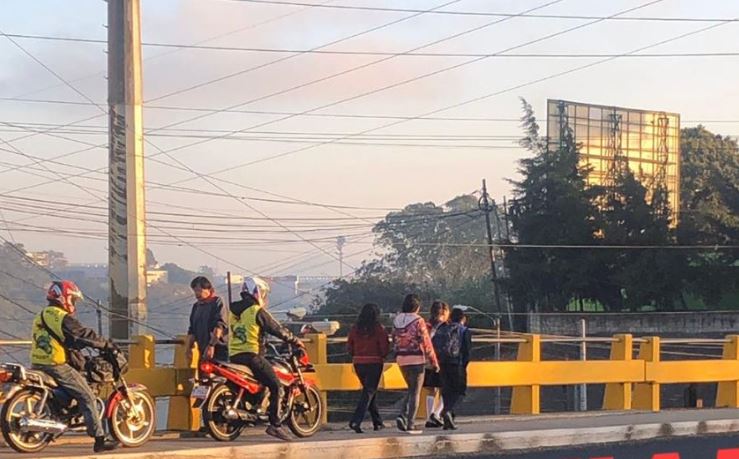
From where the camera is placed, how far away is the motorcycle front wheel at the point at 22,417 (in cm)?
970

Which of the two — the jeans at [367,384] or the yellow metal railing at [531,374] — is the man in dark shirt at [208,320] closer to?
the yellow metal railing at [531,374]

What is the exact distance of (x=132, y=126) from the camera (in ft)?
51.6

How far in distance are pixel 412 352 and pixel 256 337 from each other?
1.88 m

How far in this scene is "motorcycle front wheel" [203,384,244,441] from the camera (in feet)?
36.5

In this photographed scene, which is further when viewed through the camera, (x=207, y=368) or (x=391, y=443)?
(x=207, y=368)

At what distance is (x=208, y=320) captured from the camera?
1184 centimetres

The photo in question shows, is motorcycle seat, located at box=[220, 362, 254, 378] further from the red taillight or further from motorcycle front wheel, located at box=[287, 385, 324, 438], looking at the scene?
motorcycle front wheel, located at box=[287, 385, 324, 438]

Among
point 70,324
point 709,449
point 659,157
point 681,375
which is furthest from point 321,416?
point 659,157

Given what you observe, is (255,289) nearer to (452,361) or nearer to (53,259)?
(452,361)

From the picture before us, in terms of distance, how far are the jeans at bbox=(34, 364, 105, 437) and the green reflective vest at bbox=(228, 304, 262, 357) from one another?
1801 mm

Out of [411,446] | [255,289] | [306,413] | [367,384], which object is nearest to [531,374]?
[367,384]

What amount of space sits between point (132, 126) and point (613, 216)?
40.2m

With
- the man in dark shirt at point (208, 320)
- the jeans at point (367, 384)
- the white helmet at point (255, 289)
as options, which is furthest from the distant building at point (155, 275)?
the white helmet at point (255, 289)

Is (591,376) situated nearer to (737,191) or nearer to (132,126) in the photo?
(132,126)
